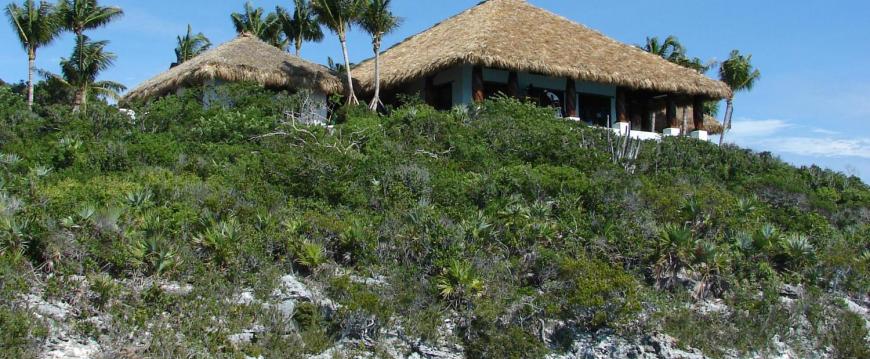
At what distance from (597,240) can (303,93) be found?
9369 mm

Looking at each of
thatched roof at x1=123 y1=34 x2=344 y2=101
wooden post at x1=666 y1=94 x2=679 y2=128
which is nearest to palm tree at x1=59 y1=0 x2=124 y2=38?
thatched roof at x1=123 y1=34 x2=344 y2=101

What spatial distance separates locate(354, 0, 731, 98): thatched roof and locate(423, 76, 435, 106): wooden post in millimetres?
A: 743

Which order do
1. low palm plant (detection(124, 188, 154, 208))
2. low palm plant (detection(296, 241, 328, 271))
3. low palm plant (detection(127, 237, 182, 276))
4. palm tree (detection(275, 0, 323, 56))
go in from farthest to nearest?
palm tree (detection(275, 0, 323, 56)), low palm plant (detection(124, 188, 154, 208)), low palm plant (detection(296, 241, 328, 271)), low palm plant (detection(127, 237, 182, 276))

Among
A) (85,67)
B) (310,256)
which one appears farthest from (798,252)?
(85,67)

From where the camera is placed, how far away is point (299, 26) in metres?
→ 32.1

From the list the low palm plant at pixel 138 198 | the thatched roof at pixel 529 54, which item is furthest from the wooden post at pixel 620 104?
the low palm plant at pixel 138 198

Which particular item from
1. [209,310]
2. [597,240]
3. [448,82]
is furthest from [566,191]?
[448,82]

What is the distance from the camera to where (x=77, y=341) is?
8258mm

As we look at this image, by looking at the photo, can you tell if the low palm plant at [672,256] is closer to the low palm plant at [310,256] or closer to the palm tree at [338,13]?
the low palm plant at [310,256]

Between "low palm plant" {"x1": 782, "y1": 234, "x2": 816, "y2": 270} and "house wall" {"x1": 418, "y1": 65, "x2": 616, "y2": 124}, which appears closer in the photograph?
"low palm plant" {"x1": 782, "y1": 234, "x2": 816, "y2": 270}

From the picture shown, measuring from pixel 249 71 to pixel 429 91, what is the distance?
492 centimetres

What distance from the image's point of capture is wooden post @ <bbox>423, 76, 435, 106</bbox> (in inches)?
859

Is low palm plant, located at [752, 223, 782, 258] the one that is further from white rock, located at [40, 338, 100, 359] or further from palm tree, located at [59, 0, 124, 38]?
palm tree, located at [59, 0, 124, 38]

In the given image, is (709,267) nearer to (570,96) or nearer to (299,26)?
(570,96)
